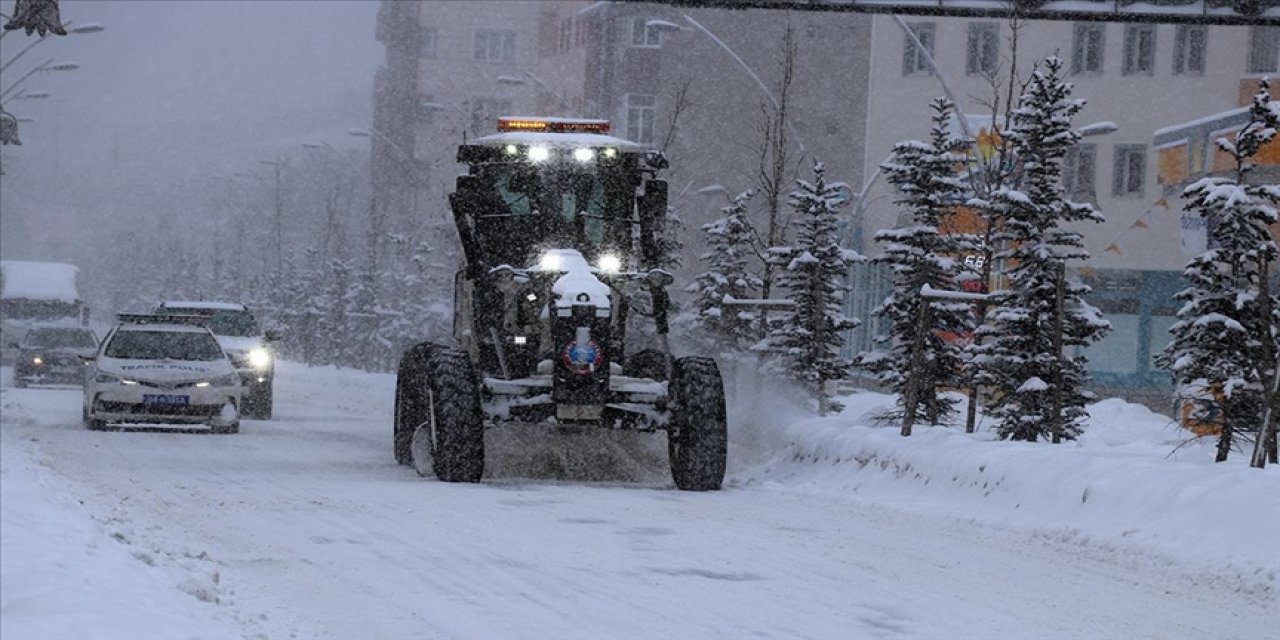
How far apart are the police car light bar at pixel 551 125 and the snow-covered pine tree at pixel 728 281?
40.0 ft

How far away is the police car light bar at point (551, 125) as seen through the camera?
55.4ft

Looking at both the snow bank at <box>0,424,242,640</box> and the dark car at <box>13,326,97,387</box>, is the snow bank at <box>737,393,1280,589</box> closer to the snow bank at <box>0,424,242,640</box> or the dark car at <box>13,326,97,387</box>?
the snow bank at <box>0,424,242,640</box>

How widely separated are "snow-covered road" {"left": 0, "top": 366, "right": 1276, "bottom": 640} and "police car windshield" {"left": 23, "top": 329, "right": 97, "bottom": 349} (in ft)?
81.7

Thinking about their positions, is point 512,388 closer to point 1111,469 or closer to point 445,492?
point 445,492

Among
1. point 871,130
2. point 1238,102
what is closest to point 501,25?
point 871,130

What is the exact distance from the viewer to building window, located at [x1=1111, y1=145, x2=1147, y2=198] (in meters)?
57.7

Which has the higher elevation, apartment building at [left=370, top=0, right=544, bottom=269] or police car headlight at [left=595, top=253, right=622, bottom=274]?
apartment building at [left=370, top=0, right=544, bottom=269]

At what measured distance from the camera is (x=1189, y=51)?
58.0 m

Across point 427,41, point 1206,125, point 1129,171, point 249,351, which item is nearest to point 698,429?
point 249,351

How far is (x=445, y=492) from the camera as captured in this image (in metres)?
14.7

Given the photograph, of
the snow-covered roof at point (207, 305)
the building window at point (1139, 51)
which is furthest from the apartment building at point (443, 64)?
the snow-covered roof at point (207, 305)

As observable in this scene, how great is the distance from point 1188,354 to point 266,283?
7972 cm

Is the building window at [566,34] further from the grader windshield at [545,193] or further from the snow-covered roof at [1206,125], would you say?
the grader windshield at [545,193]

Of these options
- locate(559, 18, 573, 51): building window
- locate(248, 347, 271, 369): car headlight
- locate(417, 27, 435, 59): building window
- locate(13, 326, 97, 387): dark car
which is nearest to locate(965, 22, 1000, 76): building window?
locate(559, 18, 573, 51): building window
